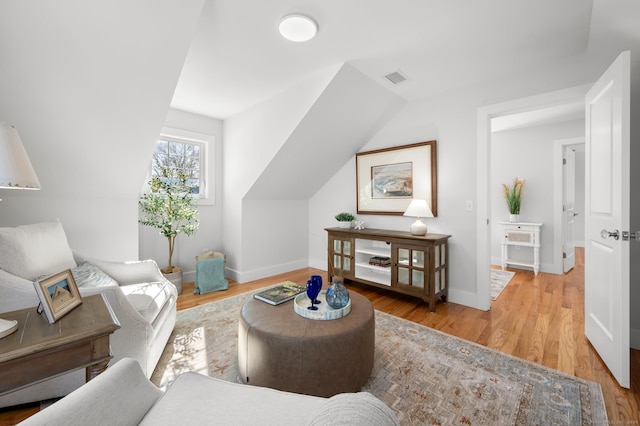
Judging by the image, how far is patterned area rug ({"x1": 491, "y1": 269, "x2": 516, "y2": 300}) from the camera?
3414 millimetres

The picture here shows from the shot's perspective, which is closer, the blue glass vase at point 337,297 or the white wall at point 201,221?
the blue glass vase at point 337,297

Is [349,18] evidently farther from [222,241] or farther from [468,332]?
[222,241]

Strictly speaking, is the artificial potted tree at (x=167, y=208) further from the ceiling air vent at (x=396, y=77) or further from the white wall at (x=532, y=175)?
the white wall at (x=532, y=175)

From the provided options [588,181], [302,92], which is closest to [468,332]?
[588,181]

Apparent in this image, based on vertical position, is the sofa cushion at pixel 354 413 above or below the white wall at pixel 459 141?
below

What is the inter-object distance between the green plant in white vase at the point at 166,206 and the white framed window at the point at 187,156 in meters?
0.24

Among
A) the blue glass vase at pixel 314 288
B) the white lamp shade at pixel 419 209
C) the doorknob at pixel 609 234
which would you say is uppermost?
the white lamp shade at pixel 419 209

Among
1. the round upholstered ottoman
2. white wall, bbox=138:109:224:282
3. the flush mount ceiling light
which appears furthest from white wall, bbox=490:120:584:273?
white wall, bbox=138:109:224:282

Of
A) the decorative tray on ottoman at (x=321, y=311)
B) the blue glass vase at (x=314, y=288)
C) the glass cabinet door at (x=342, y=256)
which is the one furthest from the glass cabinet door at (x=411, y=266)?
the blue glass vase at (x=314, y=288)

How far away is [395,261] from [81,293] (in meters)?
2.67

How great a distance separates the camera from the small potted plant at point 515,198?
448cm

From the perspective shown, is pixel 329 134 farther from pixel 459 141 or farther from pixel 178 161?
pixel 178 161

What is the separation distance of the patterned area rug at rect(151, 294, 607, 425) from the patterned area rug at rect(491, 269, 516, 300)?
154 centimetres

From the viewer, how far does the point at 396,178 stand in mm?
3566
